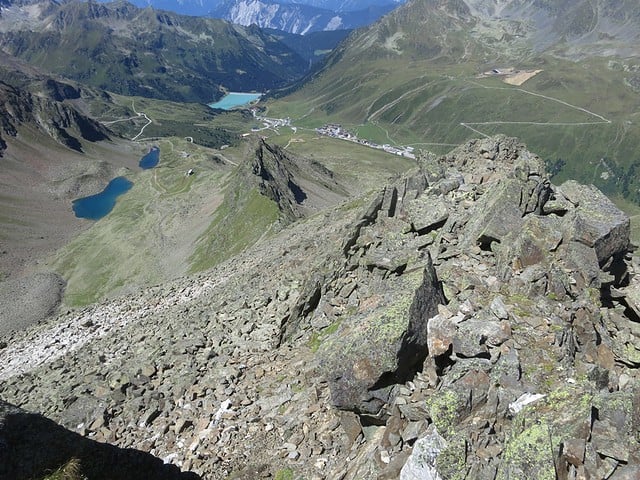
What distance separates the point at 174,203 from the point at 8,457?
550 ft

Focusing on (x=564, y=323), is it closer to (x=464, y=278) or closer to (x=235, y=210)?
(x=464, y=278)

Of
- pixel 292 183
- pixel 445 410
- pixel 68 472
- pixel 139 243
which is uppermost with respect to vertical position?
pixel 68 472

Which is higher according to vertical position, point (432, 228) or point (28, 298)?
point (432, 228)

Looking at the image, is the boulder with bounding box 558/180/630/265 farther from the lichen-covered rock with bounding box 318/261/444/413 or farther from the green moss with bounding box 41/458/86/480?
the green moss with bounding box 41/458/86/480

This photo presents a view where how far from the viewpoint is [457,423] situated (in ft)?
51.4

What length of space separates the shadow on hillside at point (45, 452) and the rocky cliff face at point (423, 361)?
1.85 ft

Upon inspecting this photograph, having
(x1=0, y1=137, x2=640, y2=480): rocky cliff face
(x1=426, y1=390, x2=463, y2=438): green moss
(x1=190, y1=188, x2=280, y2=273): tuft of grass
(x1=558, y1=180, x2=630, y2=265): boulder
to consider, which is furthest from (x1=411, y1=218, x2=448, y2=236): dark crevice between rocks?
(x1=190, y1=188, x2=280, y2=273): tuft of grass

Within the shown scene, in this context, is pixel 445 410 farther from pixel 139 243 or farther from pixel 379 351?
pixel 139 243

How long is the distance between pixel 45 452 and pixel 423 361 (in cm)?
1558

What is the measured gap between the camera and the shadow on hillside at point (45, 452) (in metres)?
16.1

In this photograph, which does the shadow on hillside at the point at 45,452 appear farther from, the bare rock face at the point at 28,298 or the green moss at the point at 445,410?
the bare rock face at the point at 28,298

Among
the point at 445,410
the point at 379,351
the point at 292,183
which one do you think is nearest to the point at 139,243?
the point at 292,183

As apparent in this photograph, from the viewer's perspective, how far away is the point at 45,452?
16.9 m

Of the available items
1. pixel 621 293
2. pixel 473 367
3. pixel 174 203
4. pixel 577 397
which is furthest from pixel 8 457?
pixel 174 203
